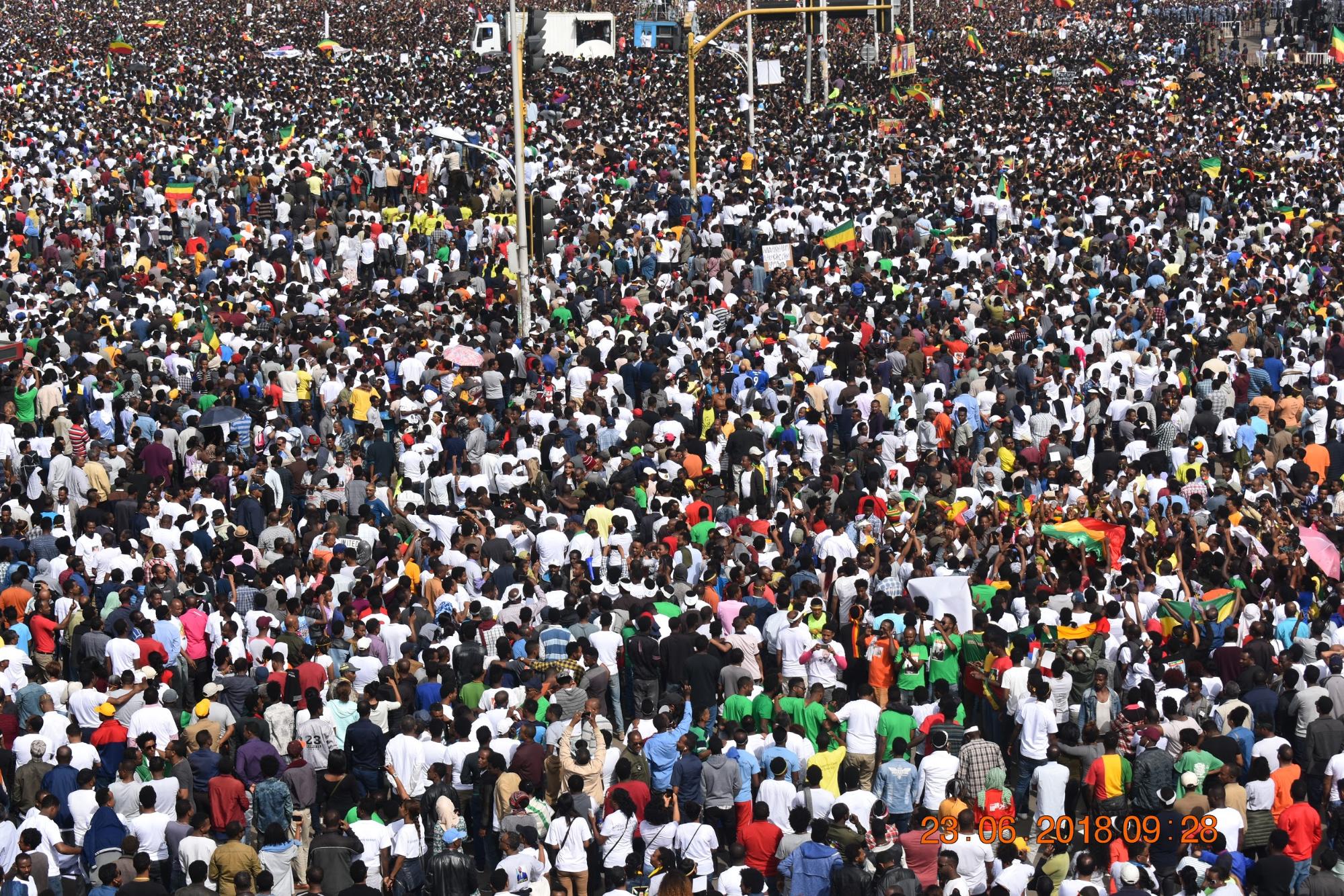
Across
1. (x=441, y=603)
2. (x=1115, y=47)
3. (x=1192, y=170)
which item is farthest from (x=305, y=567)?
(x=1115, y=47)

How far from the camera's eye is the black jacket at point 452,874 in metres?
11.5

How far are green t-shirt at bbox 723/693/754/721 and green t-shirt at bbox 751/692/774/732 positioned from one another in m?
0.04

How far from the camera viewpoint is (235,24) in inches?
2320

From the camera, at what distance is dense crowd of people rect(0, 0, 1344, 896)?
12000mm

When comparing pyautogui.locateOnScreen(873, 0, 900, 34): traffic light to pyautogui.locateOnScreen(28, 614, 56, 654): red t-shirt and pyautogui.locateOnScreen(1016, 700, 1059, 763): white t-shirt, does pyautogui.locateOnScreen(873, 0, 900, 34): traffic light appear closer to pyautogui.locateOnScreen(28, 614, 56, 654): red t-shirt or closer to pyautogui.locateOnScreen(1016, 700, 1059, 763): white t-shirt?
pyautogui.locateOnScreen(28, 614, 56, 654): red t-shirt

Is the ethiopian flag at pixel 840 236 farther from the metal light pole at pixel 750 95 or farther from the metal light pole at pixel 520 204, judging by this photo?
the metal light pole at pixel 750 95

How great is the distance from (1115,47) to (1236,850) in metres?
46.5

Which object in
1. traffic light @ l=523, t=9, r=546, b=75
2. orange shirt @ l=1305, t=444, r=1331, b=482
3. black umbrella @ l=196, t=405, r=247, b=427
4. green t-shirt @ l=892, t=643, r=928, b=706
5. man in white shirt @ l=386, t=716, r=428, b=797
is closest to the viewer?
man in white shirt @ l=386, t=716, r=428, b=797

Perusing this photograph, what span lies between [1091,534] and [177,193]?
19.3 metres

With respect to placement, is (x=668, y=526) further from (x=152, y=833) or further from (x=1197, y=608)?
(x=152, y=833)

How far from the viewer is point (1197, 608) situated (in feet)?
48.6

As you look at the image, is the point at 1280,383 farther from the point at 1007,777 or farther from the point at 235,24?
the point at 235,24

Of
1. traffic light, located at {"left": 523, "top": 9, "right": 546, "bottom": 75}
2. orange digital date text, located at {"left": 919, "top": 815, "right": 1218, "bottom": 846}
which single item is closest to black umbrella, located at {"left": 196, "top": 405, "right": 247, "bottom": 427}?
traffic light, located at {"left": 523, "top": 9, "right": 546, "bottom": 75}

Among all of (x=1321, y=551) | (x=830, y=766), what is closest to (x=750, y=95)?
(x=1321, y=551)
